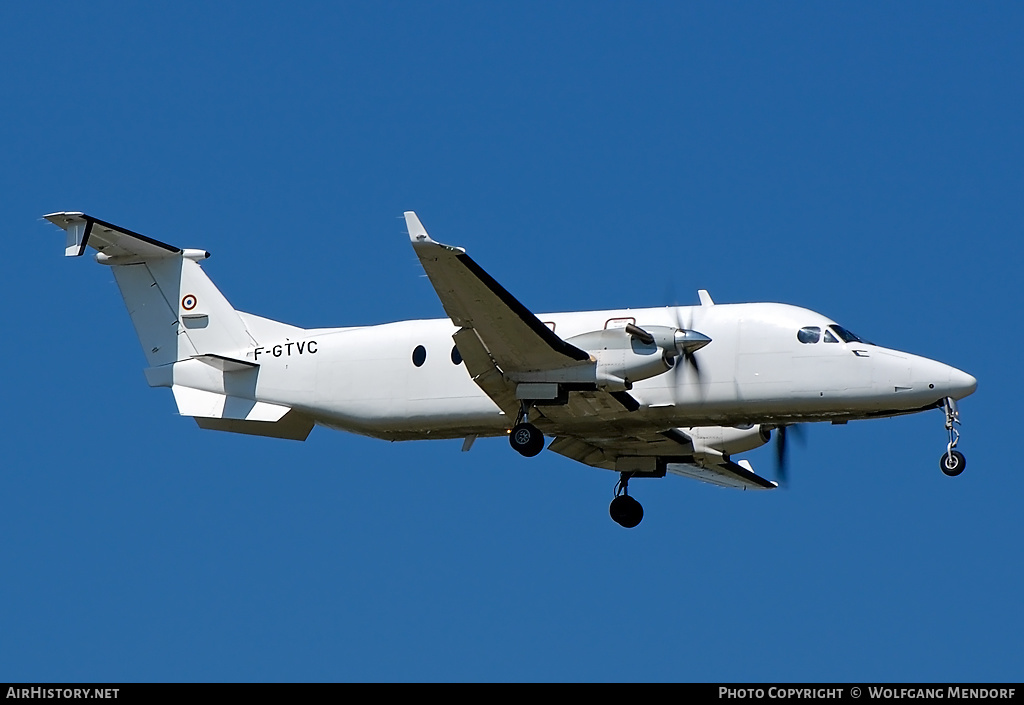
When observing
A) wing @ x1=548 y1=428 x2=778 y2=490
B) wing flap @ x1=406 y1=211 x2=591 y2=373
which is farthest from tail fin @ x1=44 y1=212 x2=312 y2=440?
wing @ x1=548 y1=428 x2=778 y2=490

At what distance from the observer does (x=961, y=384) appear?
1989cm

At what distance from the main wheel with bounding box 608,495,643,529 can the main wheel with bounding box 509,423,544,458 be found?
13.2ft

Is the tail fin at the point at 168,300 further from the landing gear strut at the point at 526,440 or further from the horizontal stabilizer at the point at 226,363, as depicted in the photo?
the landing gear strut at the point at 526,440

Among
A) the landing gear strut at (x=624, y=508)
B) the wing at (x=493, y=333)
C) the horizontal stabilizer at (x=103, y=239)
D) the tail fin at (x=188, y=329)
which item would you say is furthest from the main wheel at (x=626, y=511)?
the horizontal stabilizer at (x=103, y=239)

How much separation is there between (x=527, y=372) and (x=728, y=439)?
4.72 m

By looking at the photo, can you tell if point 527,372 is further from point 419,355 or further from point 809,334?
point 809,334

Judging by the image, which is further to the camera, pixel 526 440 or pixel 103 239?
pixel 103 239

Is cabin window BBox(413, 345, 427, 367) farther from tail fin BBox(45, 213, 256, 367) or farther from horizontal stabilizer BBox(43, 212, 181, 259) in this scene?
horizontal stabilizer BBox(43, 212, 181, 259)

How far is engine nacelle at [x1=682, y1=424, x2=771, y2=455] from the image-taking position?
23641 mm

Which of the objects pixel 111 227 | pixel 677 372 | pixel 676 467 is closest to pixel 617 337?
pixel 677 372

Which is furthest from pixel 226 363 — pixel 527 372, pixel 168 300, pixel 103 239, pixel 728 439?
pixel 728 439
